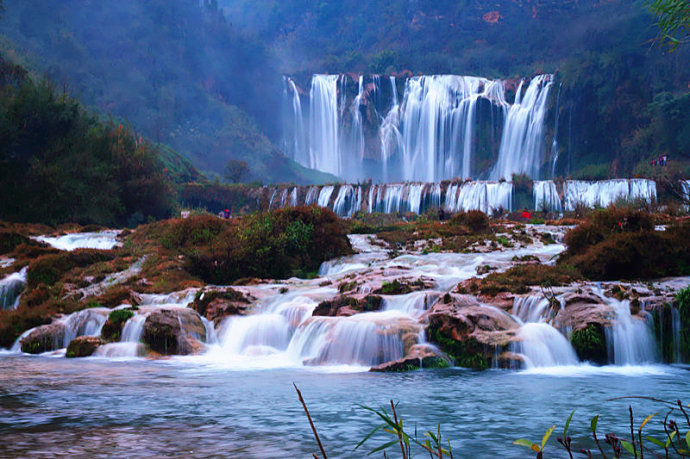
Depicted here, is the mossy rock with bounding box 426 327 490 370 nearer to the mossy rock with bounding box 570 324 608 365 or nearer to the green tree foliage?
the mossy rock with bounding box 570 324 608 365

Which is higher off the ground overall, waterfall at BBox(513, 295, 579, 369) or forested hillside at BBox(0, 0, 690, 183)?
forested hillside at BBox(0, 0, 690, 183)

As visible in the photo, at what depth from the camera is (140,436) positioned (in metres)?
6.13

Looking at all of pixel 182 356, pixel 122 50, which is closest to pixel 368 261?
pixel 182 356

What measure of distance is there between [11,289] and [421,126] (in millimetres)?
54813

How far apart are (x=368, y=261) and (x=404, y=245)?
4278 mm

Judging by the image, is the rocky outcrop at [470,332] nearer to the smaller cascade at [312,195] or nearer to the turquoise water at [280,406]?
the turquoise water at [280,406]

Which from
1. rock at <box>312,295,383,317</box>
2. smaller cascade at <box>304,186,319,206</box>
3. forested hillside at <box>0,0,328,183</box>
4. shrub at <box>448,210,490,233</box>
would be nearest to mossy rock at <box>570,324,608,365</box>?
rock at <box>312,295,383,317</box>

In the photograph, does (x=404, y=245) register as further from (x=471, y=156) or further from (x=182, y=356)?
(x=471, y=156)

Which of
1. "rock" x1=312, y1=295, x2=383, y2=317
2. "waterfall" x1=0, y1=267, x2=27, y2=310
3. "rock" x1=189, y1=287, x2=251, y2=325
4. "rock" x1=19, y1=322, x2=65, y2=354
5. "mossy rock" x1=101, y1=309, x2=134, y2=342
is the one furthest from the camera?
"waterfall" x1=0, y1=267, x2=27, y2=310

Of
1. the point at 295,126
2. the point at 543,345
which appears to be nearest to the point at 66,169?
the point at 543,345

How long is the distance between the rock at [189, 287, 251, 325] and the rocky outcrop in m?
4.96

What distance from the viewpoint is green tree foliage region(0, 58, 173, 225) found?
34.1m

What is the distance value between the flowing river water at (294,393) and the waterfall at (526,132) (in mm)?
47058

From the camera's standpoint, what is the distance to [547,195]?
40.9 m
